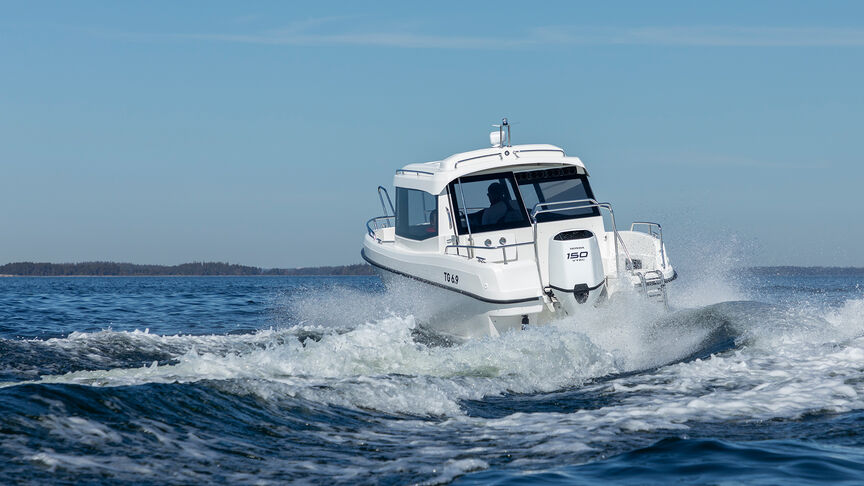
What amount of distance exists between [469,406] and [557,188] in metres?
5.75

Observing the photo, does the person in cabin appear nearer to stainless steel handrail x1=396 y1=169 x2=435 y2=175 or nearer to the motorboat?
the motorboat

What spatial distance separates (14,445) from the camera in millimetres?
4422

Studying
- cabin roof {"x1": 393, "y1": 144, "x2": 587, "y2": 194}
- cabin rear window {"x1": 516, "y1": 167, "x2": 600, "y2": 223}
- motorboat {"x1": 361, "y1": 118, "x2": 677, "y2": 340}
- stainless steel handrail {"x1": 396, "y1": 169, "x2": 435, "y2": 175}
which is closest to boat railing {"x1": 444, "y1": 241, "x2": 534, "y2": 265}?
motorboat {"x1": 361, "y1": 118, "x2": 677, "y2": 340}

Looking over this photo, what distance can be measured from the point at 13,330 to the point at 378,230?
588 centimetres

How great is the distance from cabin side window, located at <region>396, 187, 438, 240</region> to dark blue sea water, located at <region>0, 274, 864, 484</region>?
6.77ft

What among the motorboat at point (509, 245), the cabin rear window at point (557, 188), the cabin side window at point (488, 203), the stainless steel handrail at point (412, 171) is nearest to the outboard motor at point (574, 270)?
the motorboat at point (509, 245)

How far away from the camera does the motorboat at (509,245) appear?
9500 mm

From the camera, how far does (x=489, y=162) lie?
11.1m

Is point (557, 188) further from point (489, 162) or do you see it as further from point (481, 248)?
point (481, 248)

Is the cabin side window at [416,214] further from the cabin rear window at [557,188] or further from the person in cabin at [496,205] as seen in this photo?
the cabin rear window at [557,188]

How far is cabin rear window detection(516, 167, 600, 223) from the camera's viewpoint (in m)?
11.3

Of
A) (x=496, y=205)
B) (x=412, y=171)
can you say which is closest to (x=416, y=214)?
(x=412, y=171)

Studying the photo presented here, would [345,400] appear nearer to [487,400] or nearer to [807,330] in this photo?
[487,400]

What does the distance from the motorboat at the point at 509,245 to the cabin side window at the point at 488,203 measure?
0.01m
